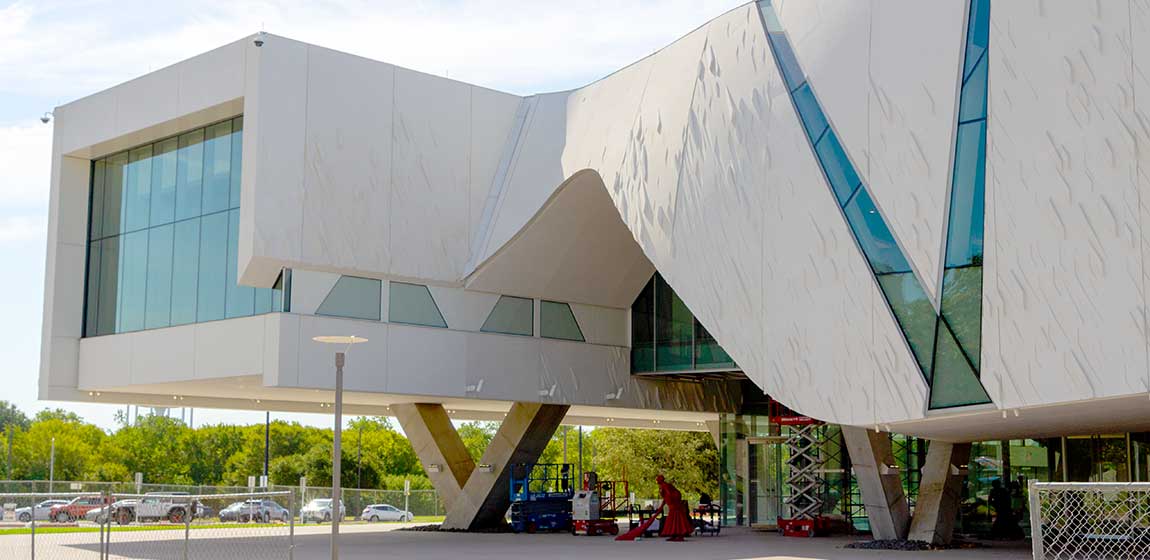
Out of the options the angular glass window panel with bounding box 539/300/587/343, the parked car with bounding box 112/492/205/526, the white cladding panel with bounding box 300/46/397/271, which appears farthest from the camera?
the parked car with bounding box 112/492/205/526

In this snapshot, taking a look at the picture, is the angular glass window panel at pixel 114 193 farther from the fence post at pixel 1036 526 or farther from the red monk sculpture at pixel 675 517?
the fence post at pixel 1036 526

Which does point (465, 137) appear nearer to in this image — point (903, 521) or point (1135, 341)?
point (903, 521)

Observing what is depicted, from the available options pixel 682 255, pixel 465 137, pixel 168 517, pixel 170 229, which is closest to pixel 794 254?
pixel 682 255

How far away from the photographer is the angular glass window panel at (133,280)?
1251 inches

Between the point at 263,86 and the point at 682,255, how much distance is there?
33.6 ft

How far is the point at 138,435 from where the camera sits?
85.6 metres

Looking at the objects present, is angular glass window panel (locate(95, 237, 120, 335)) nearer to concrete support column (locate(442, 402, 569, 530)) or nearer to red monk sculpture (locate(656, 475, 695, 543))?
concrete support column (locate(442, 402, 569, 530))

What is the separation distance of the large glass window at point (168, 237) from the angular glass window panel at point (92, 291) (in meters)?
0.03

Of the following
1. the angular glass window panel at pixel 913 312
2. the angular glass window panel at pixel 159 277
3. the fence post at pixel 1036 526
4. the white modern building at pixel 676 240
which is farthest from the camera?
the angular glass window panel at pixel 159 277

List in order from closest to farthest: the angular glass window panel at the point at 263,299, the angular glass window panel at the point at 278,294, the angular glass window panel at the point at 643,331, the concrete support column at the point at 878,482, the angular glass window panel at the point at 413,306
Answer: the concrete support column at the point at 878,482 < the angular glass window panel at the point at 278,294 < the angular glass window panel at the point at 263,299 < the angular glass window panel at the point at 413,306 < the angular glass window panel at the point at 643,331

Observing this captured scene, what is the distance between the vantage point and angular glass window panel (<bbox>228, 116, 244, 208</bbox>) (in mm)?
29875

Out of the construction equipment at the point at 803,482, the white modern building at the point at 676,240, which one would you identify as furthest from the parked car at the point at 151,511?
the construction equipment at the point at 803,482

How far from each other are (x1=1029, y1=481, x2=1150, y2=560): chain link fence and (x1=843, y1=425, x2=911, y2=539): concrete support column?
9.91ft

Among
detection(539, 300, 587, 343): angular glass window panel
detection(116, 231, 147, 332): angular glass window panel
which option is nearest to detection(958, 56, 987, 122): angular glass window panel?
detection(539, 300, 587, 343): angular glass window panel
